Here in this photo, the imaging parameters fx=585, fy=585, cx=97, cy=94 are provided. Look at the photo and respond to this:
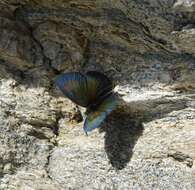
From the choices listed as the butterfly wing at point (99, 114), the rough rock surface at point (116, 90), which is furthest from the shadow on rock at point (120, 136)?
the butterfly wing at point (99, 114)

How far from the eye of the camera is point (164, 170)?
3469mm

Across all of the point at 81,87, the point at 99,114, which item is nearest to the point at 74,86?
the point at 81,87

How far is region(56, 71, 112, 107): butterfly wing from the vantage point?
360 centimetres

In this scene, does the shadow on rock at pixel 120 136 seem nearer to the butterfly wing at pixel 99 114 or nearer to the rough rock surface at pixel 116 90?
the rough rock surface at pixel 116 90

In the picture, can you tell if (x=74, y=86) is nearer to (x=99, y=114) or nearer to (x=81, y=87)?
(x=81, y=87)

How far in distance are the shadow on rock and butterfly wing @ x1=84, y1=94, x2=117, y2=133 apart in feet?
0.55

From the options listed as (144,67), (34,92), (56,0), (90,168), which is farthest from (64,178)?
(56,0)

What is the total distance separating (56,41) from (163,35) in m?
0.74

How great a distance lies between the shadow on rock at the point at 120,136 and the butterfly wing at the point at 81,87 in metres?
0.21

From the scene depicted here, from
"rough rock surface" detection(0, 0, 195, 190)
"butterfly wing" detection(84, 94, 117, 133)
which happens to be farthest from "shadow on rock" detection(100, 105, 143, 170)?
"butterfly wing" detection(84, 94, 117, 133)

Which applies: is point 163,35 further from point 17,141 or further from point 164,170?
point 17,141

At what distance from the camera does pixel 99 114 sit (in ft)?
11.6

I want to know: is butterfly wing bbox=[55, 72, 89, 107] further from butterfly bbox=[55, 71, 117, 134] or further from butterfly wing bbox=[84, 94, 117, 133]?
butterfly wing bbox=[84, 94, 117, 133]

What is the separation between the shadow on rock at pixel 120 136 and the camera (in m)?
3.59
